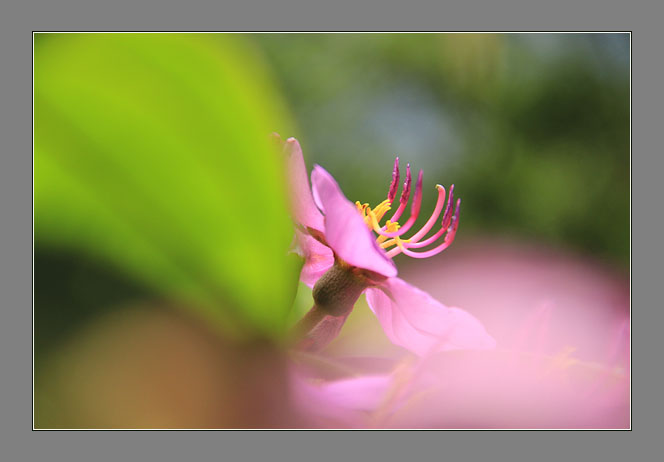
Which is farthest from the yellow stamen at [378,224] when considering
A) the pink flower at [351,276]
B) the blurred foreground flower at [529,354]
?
the blurred foreground flower at [529,354]

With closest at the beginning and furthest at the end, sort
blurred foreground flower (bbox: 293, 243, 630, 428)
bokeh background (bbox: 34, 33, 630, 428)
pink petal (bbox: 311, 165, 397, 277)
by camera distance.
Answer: pink petal (bbox: 311, 165, 397, 277) → bokeh background (bbox: 34, 33, 630, 428) → blurred foreground flower (bbox: 293, 243, 630, 428)

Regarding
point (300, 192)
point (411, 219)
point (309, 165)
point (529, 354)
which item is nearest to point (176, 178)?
point (300, 192)

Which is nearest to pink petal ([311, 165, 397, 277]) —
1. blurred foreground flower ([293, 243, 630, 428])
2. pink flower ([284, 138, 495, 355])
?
pink flower ([284, 138, 495, 355])

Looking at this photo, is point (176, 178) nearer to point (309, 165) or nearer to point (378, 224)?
point (378, 224)

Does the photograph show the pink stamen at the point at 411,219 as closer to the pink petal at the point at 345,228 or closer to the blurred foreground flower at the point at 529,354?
the pink petal at the point at 345,228

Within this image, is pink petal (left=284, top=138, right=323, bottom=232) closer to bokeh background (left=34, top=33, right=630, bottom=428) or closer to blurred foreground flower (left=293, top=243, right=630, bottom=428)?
bokeh background (left=34, top=33, right=630, bottom=428)

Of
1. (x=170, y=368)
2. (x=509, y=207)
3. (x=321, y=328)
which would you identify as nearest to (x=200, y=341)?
(x=170, y=368)
